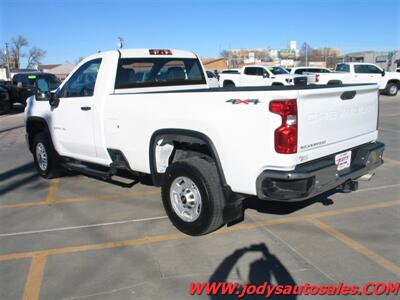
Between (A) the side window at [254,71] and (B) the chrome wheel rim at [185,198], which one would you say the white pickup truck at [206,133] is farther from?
(A) the side window at [254,71]

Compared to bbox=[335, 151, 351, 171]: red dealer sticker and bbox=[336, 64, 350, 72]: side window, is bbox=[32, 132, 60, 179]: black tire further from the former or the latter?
bbox=[336, 64, 350, 72]: side window

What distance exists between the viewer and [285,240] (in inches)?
164

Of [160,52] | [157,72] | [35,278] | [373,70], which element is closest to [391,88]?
[373,70]

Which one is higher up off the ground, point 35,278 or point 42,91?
point 42,91

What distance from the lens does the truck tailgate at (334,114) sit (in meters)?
3.52

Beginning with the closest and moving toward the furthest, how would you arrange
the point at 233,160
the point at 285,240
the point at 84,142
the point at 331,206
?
the point at 233,160 < the point at 285,240 < the point at 331,206 < the point at 84,142

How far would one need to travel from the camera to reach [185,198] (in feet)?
14.1

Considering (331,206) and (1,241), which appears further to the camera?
(331,206)

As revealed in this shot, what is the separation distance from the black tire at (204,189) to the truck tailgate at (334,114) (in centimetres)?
93

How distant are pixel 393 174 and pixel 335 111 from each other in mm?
3325

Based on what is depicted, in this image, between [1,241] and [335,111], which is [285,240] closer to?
[335,111]

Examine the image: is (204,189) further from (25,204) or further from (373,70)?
(373,70)

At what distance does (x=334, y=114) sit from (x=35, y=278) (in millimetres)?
3141

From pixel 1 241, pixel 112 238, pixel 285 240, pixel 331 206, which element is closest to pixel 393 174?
pixel 331 206
